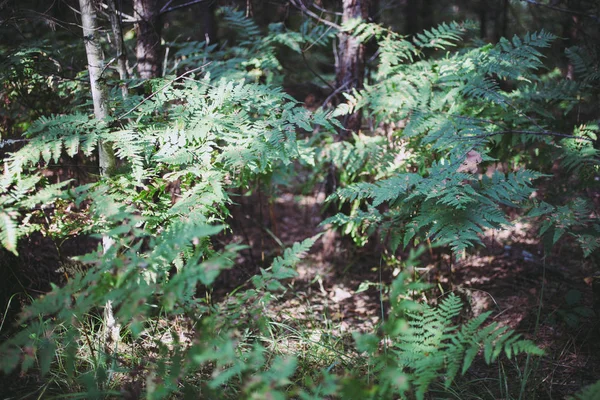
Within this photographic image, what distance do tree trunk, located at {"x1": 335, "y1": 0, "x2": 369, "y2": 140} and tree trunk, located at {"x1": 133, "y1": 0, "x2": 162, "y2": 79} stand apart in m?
1.78

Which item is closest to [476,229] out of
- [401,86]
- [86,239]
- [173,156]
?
[401,86]

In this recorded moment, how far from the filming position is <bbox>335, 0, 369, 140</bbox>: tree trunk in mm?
4016

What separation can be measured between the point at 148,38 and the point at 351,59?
1944 mm

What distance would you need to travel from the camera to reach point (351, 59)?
4098mm

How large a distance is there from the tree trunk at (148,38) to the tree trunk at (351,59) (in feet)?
5.84

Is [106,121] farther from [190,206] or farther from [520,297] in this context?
[520,297]

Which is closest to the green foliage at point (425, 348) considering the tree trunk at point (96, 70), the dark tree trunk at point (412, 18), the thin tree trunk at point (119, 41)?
the tree trunk at point (96, 70)

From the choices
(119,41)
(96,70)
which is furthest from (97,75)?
(119,41)

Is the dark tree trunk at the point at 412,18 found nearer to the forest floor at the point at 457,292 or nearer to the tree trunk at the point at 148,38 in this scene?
the forest floor at the point at 457,292

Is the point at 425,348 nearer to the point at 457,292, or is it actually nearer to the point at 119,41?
the point at 457,292

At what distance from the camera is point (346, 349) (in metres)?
3.15

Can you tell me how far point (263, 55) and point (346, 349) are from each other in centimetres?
297

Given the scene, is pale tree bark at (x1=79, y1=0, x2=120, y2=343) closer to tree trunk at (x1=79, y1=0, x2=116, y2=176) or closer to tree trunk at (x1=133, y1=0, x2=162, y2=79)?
tree trunk at (x1=79, y1=0, x2=116, y2=176)

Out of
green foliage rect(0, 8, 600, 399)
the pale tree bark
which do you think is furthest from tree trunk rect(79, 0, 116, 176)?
green foliage rect(0, 8, 600, 399)
